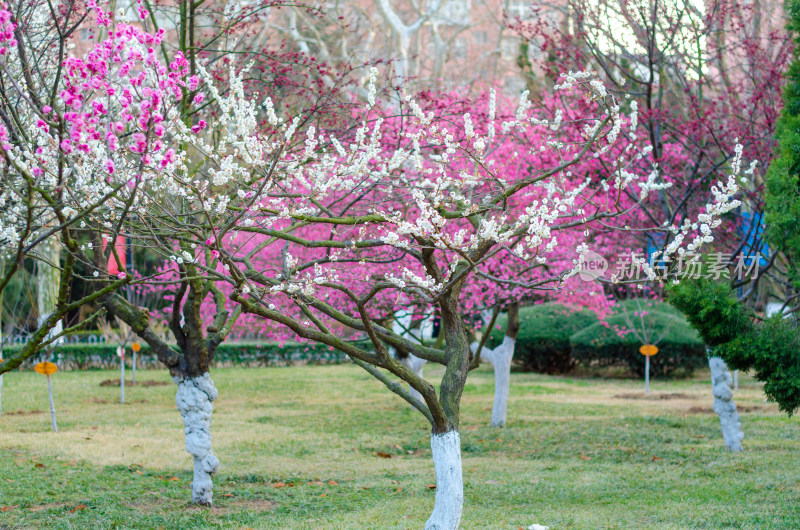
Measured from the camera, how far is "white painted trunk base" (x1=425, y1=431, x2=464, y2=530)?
167 inches

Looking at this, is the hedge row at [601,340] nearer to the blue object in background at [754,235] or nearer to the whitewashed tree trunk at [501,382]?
the whitewashed tree trunk at [501,382]

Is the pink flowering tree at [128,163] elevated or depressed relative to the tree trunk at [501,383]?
elevated

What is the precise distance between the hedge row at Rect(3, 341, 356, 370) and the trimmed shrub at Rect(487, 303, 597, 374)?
4910mm

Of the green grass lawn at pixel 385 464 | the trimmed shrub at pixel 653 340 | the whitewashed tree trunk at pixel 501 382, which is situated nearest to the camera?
the green grass lawn at pixel 385 464

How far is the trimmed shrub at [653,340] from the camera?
1686cm

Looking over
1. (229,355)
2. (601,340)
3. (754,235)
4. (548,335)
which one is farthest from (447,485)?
(229,355)

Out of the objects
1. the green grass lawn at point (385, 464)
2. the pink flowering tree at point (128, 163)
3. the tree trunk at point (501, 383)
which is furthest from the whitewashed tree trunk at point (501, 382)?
the pink flowering tree at point (128, 163)

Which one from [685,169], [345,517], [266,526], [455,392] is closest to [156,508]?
[266,526]

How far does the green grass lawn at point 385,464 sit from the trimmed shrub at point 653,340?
94.9 inches

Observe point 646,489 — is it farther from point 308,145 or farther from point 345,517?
point 308,145

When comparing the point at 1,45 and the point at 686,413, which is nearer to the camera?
the point at 1,45

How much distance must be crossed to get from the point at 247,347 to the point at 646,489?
15426mm

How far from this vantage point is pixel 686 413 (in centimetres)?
1195

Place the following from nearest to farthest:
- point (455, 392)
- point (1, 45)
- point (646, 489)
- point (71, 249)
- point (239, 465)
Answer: point (1, 45)
point (71, 249)
point (455, 392)
point (646, 489)
point (239, 465)
